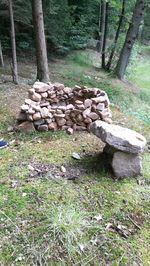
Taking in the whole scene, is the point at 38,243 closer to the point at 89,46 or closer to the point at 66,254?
the point at 66,254

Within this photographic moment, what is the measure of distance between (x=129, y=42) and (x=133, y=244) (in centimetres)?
719

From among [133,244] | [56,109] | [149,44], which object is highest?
[56,109]

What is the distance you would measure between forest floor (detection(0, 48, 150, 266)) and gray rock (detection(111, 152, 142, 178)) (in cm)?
9

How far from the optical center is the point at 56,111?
4.05m

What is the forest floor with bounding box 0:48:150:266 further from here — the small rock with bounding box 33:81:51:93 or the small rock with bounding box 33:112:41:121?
the small rock with bounding box 33:81:51:93

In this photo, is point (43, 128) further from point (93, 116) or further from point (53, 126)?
point (93, 116)

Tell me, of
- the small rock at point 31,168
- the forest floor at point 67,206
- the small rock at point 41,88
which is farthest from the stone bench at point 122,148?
the small rock at point 41,88

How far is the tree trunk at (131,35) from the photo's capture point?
323 inches

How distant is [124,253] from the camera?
7.68 ft

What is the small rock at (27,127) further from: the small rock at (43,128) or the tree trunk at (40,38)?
the tree trunk at (40,38)

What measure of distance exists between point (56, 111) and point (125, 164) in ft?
4.39

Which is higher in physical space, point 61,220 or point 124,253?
point 61,220

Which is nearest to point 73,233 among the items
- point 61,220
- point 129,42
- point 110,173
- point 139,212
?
point 61,220

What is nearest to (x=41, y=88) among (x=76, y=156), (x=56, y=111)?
(x=56, y=111)
